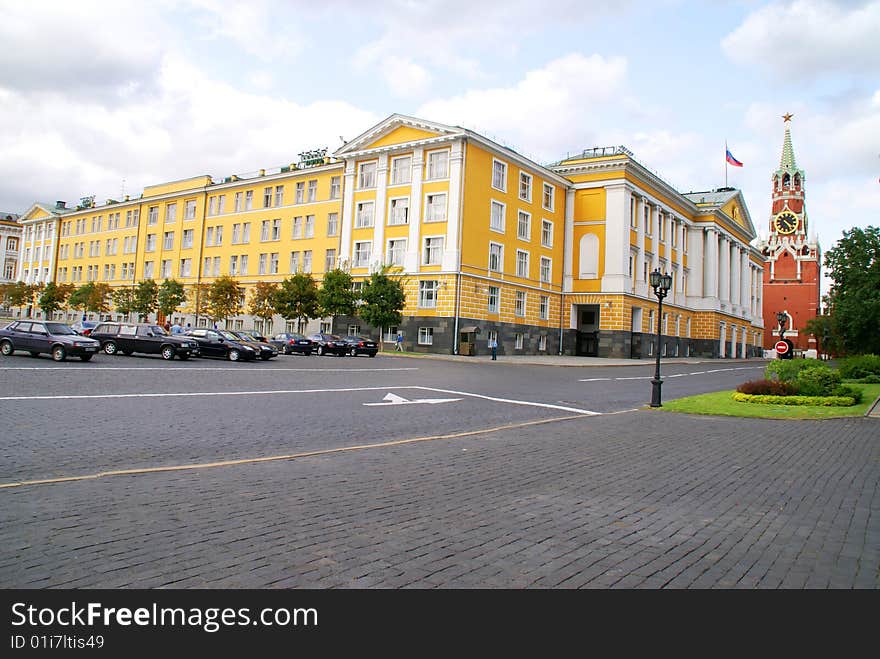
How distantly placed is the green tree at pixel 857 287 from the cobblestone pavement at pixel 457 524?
1105 inches

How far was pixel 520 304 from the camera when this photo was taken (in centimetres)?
5253

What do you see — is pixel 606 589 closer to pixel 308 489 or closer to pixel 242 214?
pixel 308 489

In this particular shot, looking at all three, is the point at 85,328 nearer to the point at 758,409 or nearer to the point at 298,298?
the point at 298,298

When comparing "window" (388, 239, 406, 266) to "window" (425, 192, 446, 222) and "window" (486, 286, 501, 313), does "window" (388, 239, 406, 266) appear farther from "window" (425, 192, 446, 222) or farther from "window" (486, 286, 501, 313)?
"window" (486, 286, 501, 313)

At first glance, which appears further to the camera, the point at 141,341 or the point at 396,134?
the point at 396,134

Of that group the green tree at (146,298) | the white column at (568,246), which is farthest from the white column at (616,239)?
the green tree at (146,298)

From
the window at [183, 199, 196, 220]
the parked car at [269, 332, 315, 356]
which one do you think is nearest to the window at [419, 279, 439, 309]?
the parked car at [269, 332, 315, 356]

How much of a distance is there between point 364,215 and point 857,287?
35.6 m

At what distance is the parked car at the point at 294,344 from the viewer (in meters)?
41.2

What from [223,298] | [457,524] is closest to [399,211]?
[223,298]

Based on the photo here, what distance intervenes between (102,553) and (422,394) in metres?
13.8

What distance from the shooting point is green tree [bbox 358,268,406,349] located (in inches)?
1774

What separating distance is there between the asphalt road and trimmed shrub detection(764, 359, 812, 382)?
588 cm
